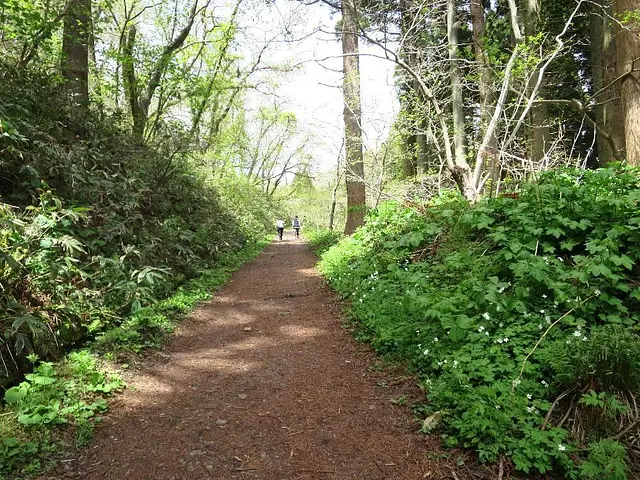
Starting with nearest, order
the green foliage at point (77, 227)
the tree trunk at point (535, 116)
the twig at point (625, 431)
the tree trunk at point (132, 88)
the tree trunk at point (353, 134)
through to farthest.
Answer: the twig at point (625, 431) < the green foliage at point (77, 227) < the tree trunk at point (535, 116) < the tree trunk at point (132, 88) < the tree trunk at point (353, 134)

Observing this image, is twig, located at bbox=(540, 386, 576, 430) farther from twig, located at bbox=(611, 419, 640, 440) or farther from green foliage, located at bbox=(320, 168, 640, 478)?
twig, located at bbox=(611, 419, 640, 440)

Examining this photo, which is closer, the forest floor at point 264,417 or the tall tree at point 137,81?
the forest floor at point 264,417

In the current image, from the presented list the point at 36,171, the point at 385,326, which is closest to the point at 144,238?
the point at 36,171

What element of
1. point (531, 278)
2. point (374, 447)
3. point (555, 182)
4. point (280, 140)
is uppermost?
point (280, 140)

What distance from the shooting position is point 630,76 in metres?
5.52

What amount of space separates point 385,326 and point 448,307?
99 cm

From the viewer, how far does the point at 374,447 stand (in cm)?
282

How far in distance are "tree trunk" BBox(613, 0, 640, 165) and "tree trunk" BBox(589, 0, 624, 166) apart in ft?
7.44

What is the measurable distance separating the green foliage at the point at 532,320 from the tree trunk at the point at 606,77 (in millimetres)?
5069

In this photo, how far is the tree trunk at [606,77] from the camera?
8.59 meters

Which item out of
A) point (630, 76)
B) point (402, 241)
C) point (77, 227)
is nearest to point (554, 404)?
point (402, 241)

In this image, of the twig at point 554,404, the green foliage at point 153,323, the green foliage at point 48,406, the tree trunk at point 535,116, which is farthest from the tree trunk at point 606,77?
the green foliage at point 48,406

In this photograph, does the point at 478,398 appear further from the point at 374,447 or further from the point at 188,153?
the point at 188,153

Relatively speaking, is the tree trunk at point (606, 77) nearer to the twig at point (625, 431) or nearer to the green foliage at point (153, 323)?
the twig at point (625, 431)
